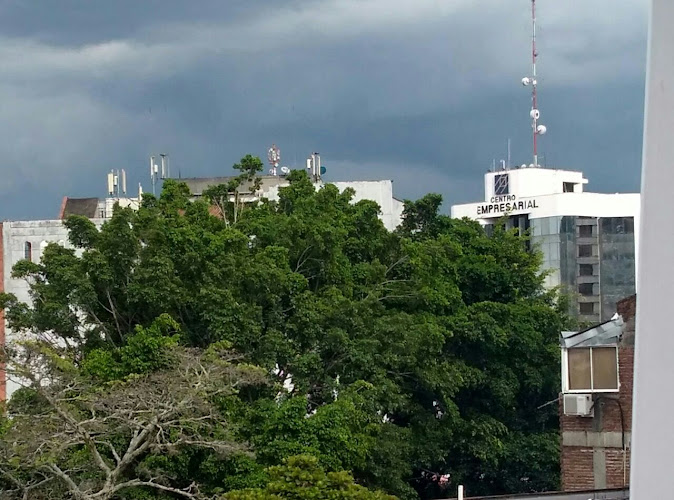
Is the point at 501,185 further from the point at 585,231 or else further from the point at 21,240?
the point at 21,240

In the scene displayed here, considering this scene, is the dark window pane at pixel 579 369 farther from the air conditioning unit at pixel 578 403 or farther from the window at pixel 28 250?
the window at pixel 28 250

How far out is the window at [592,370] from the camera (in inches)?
858

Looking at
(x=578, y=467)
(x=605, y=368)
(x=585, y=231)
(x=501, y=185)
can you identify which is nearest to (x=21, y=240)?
(x=578, y=467)

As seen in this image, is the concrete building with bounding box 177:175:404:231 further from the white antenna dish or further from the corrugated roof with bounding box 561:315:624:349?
the corrugated roof with bounding box 561:315:624:349

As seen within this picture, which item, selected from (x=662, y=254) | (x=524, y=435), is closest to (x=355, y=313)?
(x=524, y=435)

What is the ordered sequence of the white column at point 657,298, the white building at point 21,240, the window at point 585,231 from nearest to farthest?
the white column at point 657,298 → the white building at point 21,240 → the window at point 585,231

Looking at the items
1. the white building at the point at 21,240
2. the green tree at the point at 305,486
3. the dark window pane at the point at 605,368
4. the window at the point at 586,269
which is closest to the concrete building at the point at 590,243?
the window at the point at 586,269

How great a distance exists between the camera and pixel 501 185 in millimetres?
83750

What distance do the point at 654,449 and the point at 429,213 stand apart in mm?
35404

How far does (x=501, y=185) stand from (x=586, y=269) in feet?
37.9

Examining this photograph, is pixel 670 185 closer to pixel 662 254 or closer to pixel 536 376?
pixel 662 254

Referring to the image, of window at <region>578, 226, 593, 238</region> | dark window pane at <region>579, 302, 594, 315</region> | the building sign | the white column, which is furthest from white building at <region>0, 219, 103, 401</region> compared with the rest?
the white column

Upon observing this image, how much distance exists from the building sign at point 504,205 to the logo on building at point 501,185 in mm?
974

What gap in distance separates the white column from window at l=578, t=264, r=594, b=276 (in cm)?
7369
